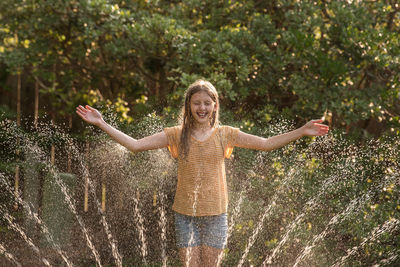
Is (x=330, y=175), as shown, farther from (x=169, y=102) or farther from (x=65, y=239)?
(x=65, y=239)

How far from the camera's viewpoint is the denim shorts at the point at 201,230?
2.55 metres

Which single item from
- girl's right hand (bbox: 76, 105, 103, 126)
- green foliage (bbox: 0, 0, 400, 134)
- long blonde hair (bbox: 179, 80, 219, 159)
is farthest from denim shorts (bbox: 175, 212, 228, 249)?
green foliage (bbox: 0, 0, 400, 134)

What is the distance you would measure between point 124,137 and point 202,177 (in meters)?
0.45

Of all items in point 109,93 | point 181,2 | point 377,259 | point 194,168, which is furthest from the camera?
point 109,93

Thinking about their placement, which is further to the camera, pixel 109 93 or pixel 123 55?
pixel 109 93

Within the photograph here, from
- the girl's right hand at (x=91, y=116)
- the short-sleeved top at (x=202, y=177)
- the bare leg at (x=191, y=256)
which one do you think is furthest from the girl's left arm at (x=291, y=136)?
the girl's right hand at (x=91, y=116)

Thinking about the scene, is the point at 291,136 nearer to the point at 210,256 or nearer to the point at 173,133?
the point at 173,133

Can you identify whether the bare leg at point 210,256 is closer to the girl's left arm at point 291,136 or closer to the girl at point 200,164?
the girl at point 200,164

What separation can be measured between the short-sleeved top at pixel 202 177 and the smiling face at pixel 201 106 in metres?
0.11

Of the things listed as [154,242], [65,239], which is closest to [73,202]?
[65,239]

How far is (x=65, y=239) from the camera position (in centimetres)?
438

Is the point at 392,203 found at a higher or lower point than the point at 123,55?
lower

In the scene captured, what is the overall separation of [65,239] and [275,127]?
6.81 ft

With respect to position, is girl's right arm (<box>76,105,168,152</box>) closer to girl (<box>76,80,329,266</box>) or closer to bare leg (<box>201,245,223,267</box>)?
girl (<box>76,80,329,266</box>)
